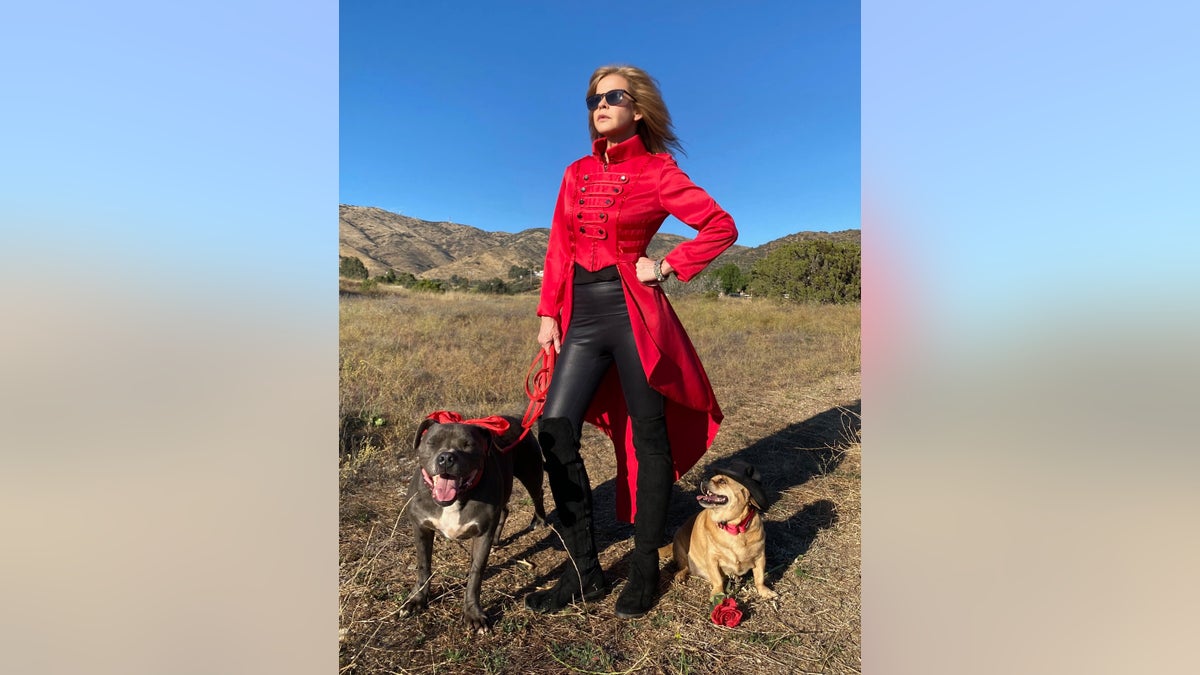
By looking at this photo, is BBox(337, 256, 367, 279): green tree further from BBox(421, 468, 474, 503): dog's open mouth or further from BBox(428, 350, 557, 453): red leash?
BBox(421, 468, 474, 503): dog's open mouth

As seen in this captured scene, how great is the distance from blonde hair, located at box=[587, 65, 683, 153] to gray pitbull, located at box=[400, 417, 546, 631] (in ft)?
5.56

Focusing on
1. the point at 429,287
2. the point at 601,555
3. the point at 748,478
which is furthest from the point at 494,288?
the point at 748,478

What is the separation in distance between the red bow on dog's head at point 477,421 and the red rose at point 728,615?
4.72 feet

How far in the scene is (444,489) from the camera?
2.50 meters

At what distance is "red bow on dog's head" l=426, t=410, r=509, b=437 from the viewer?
9.09 feet

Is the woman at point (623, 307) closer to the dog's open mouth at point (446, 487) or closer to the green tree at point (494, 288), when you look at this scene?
the dog's open mouth at point (446, 487)

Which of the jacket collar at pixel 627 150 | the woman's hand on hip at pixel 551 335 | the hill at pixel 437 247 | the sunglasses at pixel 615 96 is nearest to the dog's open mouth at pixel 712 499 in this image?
the woman's hand on hip at pixel 551 335

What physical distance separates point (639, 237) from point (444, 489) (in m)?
1.51

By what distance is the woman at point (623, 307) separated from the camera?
2.69m

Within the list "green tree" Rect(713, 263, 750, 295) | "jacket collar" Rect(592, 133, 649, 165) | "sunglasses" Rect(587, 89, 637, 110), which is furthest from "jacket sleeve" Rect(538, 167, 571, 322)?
"green tree" Rect(713, 263, 750, 295)

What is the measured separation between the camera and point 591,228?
280 cm

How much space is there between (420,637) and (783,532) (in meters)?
2.48
